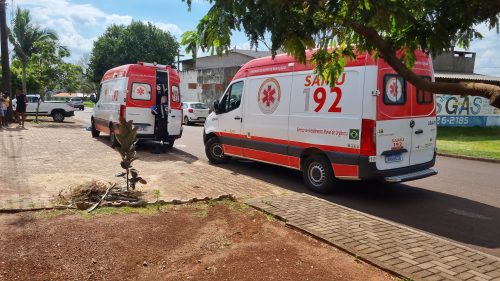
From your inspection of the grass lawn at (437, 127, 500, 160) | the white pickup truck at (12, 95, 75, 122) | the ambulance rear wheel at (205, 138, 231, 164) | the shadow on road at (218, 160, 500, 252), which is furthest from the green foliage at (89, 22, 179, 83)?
the shadow on road at (218, 160, 500, 252)

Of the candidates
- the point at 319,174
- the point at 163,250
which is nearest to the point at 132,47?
the point at 319,174

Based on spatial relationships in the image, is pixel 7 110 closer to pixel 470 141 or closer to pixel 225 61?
pixel 470 141

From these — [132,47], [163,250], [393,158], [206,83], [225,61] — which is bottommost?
[163,250]

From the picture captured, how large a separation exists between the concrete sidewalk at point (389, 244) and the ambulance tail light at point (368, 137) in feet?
3.71

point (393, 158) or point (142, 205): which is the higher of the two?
point (393, 158)

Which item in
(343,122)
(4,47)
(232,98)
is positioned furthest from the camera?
(4,47)

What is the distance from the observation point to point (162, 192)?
685 cm

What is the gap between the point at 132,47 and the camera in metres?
47.9

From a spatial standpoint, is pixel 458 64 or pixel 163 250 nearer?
pixel 163 250

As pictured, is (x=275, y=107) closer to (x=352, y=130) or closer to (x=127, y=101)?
(x=352, y=130)

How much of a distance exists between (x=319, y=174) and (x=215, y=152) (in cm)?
361

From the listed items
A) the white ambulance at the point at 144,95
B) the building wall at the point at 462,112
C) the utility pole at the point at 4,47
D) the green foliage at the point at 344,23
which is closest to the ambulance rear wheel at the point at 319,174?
the green foliage at the point at 344,23

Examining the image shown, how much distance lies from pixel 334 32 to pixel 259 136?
5.63 metres

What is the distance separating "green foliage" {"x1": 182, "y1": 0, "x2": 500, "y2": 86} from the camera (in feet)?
8.64
